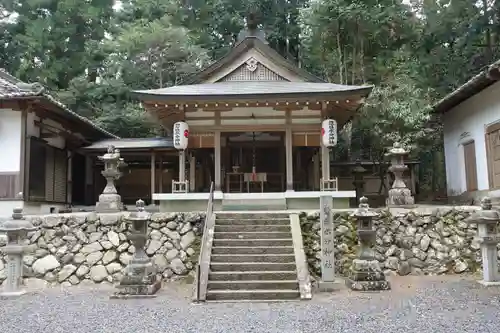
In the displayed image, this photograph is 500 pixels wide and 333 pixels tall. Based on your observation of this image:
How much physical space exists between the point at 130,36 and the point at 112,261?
1558cm

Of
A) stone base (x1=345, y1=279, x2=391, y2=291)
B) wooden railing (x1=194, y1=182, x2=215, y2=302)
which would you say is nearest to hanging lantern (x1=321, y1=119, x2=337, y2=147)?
wooden railing (x1=194, y1=182, x2=215, y2=302)

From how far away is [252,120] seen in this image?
1370 centimetres

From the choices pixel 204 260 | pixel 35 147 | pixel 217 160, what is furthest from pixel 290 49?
pixel 204 260

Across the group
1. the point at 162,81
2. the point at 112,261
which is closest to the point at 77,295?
the point at 112,261

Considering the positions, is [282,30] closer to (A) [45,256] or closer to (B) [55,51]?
(B) [55,51]

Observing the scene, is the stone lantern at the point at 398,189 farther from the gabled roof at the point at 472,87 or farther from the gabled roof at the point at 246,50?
the gabled roof at the point at 246,50

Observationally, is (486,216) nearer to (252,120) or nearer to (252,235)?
(252,235)

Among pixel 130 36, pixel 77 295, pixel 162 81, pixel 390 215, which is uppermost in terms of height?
pixel 130 36

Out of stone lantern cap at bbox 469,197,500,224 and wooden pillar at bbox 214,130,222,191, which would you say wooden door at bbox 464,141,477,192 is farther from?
wooden pillar at bbox 214,130,222,191

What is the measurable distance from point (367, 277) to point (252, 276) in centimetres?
221

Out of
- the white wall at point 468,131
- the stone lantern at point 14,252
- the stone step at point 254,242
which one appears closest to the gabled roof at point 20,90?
the stone lantern at point 14,252

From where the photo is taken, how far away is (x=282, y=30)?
2920 centimetres

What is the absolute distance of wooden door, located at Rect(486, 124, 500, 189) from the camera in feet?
41.4

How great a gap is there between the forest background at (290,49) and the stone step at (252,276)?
9.77 m
